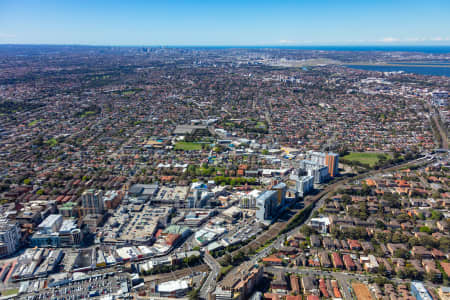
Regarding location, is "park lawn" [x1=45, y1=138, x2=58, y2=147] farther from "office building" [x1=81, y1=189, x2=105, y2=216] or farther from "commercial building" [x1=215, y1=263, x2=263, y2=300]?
"commercial building" [x1=215, y1=263, x2=263, y2=300]

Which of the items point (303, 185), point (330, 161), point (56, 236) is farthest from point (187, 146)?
point (56, 236)

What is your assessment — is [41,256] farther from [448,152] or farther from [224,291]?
[448,152]

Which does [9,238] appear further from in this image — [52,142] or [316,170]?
[52,142]

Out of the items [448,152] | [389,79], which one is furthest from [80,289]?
[389,79]

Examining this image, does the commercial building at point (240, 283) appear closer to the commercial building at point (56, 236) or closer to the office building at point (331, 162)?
the commercial building at point (56, 236)

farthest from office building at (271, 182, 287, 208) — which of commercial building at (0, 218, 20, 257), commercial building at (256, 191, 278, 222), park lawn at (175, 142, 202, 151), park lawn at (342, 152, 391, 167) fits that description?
commercial building at (0, 218, 20, 257)
